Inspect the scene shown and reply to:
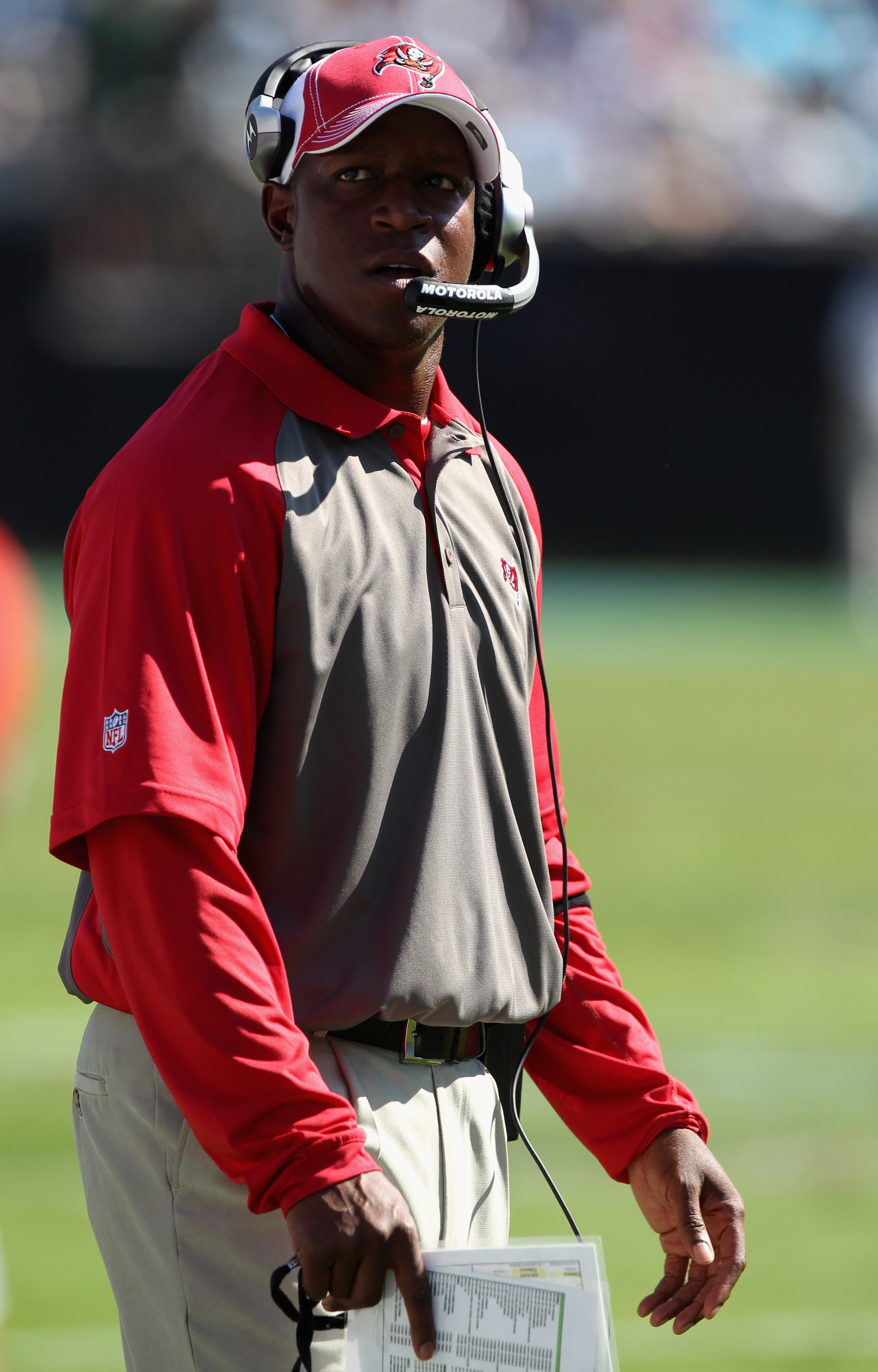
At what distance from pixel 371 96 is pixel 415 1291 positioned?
1.19 meters

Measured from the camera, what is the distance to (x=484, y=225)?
86.0 inches

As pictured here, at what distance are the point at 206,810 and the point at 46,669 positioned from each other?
37.9 ft

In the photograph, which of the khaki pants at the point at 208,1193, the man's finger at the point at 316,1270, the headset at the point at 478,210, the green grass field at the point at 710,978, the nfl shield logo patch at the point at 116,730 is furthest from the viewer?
the green grass field at the point at 710,978

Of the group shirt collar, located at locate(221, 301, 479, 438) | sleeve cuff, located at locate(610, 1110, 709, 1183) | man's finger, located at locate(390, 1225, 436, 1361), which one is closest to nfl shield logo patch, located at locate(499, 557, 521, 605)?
shirt collar, located at locate(221, 301, 479, 438)

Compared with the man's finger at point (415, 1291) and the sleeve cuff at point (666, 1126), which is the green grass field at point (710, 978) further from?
the man's finger at point (415, 1291)

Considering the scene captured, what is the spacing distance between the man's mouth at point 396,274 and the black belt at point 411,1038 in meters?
0.77

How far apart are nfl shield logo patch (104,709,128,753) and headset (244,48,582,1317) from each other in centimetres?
53

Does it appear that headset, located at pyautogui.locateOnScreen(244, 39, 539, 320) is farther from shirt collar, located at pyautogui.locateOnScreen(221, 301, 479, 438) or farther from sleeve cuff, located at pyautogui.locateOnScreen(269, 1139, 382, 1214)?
sleeve cuff, located at pyautogui.locateOnScreen(269, 1139, 382, 1214)

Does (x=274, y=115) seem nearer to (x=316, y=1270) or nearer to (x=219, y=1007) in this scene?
(x=219, y=1007)

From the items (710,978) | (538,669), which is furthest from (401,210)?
(710,978)

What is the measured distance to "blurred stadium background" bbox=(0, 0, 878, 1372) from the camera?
7273 millimetres

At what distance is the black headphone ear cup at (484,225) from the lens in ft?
7.07

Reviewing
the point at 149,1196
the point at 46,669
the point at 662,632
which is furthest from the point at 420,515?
the point at 662,632

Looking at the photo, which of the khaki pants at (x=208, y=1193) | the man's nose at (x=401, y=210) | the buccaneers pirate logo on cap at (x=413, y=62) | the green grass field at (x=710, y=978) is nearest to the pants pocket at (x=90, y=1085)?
the khaki pants at (x=208, y=1193)
